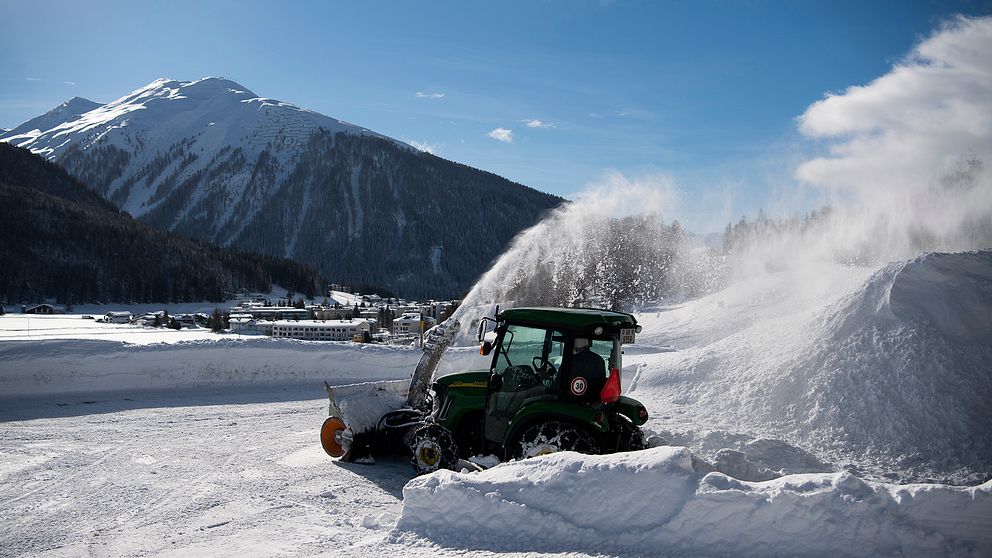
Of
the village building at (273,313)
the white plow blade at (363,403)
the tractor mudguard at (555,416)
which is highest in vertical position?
the tractor mudguard at (555,416)

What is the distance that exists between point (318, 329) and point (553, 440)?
187ft

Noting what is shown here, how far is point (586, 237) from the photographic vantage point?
26219 millimetres

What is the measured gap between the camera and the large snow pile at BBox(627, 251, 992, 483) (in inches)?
370

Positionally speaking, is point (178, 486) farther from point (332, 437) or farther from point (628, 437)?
point (628, 437)

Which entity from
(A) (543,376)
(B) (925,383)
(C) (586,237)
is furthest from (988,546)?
(C) (586,237)

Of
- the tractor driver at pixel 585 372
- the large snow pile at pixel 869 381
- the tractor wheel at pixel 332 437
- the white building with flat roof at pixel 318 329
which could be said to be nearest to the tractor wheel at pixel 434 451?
the tractor driver at pixel 585 372

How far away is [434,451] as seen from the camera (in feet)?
25.3

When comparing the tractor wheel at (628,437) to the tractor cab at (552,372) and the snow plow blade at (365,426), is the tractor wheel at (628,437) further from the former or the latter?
the snow plow blade at (365,426)

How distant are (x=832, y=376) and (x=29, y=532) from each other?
10905 millimetres

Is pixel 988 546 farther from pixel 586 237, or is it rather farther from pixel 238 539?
pixel 586 237

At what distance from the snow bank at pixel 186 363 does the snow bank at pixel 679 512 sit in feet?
40.1

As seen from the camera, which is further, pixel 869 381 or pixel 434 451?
pixel 869 381

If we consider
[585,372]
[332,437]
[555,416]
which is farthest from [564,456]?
[332,437]

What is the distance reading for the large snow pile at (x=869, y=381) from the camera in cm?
940
